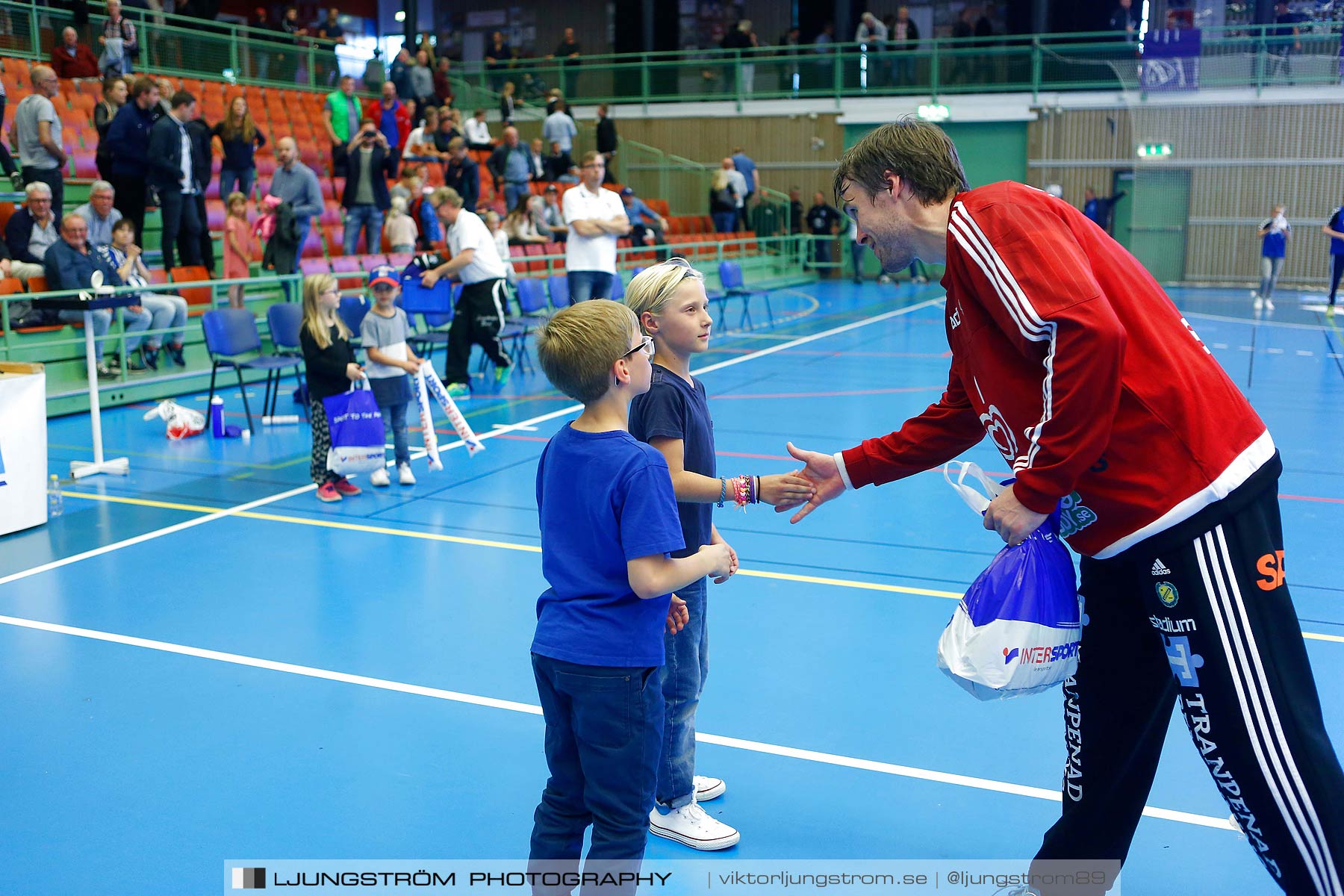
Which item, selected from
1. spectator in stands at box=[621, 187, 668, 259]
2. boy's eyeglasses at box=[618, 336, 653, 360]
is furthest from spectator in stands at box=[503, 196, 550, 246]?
boy's eyeglasses at box=[618, 336, 653, 360]

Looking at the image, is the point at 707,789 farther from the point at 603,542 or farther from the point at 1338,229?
the point at 1338,229

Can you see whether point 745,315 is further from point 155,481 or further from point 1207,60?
point 1207,60

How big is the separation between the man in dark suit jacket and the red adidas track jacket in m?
11.5

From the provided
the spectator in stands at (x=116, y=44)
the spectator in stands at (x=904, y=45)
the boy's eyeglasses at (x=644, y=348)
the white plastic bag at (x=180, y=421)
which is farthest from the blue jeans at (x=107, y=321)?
the spectator in stands at (x=904, y=45)

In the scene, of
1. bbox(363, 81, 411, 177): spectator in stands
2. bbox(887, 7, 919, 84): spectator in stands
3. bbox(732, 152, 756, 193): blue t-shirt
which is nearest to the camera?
bbox(363, 81, 411, 177): spectator in stands

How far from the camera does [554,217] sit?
62.0 ft

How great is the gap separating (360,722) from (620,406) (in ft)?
6.87

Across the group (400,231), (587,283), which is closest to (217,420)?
(587,283)

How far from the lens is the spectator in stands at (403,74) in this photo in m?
19.6

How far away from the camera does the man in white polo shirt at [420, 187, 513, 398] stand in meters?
10.6

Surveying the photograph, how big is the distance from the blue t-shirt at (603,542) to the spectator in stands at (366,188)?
41.6 ft

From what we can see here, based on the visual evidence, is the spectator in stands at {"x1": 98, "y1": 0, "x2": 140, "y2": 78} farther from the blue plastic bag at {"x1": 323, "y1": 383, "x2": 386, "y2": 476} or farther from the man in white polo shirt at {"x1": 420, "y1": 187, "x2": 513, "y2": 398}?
the blue plastic bag at {"x1": 323, "y1": 383, "x2": 386, "y2": 476}

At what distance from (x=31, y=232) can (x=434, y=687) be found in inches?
347

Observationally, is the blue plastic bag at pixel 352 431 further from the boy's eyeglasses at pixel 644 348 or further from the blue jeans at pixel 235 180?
the blue jeans at pixel 235 180
